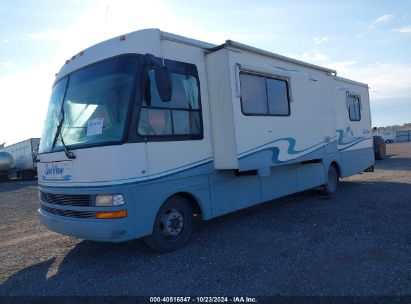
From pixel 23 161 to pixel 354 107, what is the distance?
70.7 ft

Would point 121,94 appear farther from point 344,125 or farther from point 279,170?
point 344,125

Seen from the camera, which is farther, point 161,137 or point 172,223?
point 172,223

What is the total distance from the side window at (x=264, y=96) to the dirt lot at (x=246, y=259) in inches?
83.3

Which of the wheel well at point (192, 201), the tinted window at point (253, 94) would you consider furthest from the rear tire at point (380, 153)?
the wheel well at point (192, 201)

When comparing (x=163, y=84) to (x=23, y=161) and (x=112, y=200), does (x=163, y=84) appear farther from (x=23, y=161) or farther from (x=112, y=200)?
(x=23, y=161)

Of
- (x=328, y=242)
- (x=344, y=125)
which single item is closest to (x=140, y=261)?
(x=328, y=242)

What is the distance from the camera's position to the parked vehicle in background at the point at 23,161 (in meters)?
23.9

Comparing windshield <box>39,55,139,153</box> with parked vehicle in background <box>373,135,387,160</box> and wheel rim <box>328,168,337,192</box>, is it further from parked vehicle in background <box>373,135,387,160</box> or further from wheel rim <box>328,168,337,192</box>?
parked vehicle in background <box>373,135,387,160</box>

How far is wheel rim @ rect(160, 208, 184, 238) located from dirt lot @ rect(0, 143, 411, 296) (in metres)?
0.31

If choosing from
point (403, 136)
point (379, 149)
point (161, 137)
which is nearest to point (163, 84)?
point (161, 137)

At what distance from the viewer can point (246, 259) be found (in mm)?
5043

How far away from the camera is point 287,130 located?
742 centimetres

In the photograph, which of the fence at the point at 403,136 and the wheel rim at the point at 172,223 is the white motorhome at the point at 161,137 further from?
the fence at the point at 403,136

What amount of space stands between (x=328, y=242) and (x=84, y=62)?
459 cm
